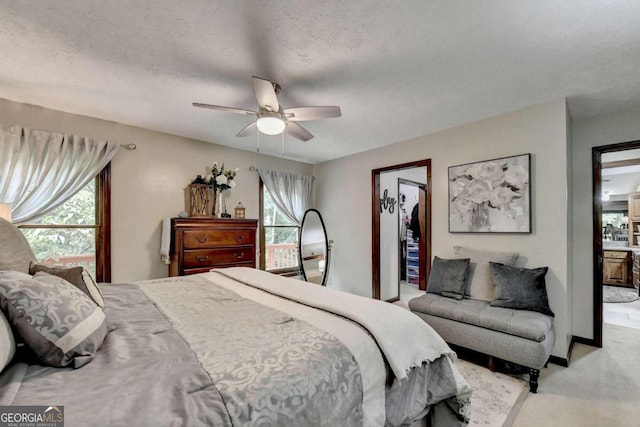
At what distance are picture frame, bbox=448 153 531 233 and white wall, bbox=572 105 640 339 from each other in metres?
0.86

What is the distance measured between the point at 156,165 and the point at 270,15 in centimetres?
272

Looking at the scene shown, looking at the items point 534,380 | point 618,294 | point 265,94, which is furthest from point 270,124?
point 618,294

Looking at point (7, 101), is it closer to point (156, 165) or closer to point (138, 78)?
point (156, 165)

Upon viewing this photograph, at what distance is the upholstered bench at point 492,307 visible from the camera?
2.22 meters

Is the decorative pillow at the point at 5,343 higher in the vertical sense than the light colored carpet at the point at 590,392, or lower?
higher

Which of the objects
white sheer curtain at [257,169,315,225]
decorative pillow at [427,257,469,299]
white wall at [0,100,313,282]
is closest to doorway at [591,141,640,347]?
decorative pillow at [427,257,469,299]

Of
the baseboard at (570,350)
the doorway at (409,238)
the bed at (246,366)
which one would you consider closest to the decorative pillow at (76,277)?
the bed at (246,366)

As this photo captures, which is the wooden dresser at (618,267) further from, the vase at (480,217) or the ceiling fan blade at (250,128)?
the ceiling fan blade at (250,128)

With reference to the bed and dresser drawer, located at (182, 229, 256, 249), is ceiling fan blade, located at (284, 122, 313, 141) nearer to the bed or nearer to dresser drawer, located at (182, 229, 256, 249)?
the bed

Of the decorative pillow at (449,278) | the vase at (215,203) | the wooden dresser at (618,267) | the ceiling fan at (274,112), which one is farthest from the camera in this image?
the wooden dresser at (618,267)

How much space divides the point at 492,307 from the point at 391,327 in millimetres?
1803

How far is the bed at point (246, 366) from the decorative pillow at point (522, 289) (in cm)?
148

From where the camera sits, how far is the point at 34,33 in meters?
1.74

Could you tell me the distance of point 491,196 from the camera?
120 inches
